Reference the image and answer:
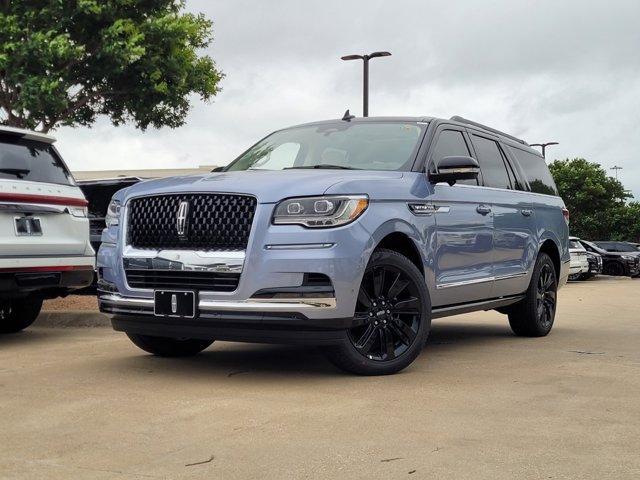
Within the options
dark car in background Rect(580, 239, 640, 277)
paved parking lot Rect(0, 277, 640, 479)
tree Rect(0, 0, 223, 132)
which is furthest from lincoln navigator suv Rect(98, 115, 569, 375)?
dark car in background Rect(580, 239, 640, 277)

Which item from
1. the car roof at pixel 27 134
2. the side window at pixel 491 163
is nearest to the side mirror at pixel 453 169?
the side window at pixel 491 163

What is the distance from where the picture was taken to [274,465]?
12.1 ft

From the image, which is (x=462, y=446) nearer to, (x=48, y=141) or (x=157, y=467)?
(x=157, y=467)

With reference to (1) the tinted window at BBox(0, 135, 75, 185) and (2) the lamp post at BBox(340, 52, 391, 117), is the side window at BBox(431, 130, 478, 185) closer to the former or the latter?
(1) the tinted window at BBox(0, 135, 75, 185)

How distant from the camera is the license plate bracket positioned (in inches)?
220

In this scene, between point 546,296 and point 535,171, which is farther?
point 535,171

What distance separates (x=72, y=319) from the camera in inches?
380

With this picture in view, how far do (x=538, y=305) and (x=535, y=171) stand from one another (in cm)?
151

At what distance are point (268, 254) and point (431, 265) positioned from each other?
1.49m

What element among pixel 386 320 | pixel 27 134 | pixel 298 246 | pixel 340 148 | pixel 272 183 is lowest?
pixel 386 320

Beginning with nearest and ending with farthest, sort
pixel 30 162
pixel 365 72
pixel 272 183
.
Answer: pixel 272 183 → pixel 30 162 → pixel 365 72

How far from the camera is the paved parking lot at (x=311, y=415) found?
3.70 m

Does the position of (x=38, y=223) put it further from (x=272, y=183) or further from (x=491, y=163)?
(x=491, y=163)

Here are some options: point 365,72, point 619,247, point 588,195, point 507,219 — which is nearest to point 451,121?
point 507,219
